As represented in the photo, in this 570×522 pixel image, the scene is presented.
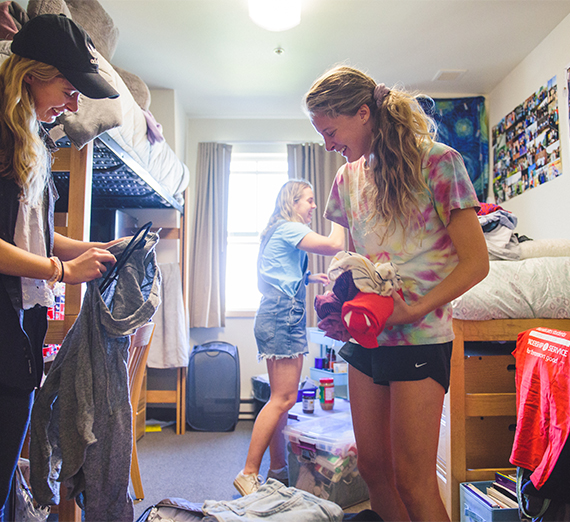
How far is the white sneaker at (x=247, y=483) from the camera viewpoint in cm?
171

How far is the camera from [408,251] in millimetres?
969

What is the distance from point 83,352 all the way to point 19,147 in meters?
0.57

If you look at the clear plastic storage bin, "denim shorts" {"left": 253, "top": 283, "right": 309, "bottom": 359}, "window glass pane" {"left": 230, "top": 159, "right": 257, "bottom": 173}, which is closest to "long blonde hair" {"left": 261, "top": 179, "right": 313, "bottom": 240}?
"denim shorts" {"left": 253, "top": 283, "right": 309, "bottom": 359}

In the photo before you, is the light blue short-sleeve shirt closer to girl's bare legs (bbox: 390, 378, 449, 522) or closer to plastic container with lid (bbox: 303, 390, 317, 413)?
plastic container with lid (bbox: 303, 390, 317, 413)

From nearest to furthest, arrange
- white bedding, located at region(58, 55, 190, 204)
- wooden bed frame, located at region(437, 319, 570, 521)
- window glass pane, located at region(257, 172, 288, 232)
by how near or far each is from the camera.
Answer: white bedding, located at region(58, 55, 190, 204) → wooden bed frame, located at region(437, 319, 570, 521) → window glass pane, located at region(257, 172, 288, 232)

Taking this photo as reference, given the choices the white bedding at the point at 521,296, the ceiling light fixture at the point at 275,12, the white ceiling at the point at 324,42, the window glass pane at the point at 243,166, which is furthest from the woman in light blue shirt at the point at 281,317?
the window glass pane at the point at 243,166

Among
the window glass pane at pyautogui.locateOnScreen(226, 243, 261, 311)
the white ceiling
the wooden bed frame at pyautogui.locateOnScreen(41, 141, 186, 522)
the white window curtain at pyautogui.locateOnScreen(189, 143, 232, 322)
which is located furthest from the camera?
the window glass pane at pyautogui.locateOnScreen(226, 243, 261, 311)

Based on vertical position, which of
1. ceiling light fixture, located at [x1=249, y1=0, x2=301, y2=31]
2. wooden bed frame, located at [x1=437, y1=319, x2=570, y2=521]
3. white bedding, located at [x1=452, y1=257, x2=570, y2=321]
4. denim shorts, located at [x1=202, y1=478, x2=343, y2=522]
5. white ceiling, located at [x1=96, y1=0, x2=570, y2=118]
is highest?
white ceiling, located at [x1=96, y1=0, x2=570, y2=118]

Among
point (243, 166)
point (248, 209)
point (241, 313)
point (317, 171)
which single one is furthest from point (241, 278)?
point (317, 171)

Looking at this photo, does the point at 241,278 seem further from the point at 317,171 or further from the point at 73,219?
the point at 73,219

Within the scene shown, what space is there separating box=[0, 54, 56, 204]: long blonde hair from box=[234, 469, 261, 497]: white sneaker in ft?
4.68

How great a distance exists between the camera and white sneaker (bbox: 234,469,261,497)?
1.71 metres

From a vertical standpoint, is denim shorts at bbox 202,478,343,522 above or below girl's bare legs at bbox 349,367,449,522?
below

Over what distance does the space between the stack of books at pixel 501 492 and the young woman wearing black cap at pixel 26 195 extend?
1.52m
